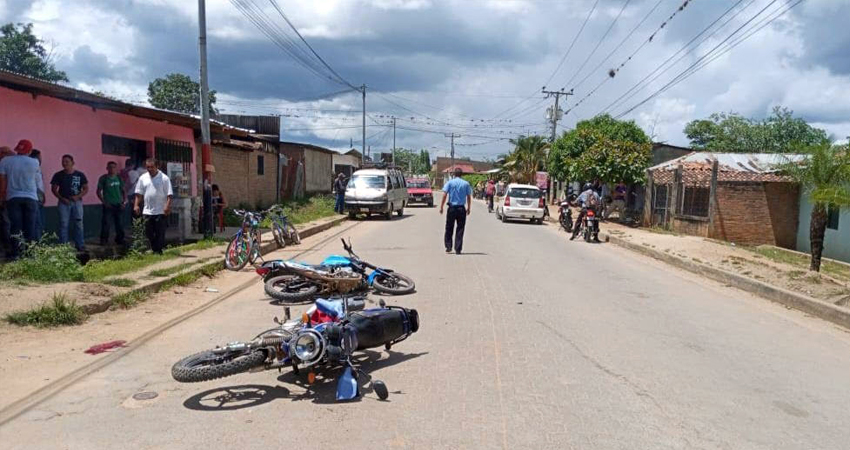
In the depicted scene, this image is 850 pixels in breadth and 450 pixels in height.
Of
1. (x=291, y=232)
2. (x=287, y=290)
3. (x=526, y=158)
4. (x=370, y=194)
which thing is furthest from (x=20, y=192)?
(x=526, y=158)

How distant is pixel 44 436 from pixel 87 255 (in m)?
7.36

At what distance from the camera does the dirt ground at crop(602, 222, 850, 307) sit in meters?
10.8

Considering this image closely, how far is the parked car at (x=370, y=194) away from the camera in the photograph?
25.8 m

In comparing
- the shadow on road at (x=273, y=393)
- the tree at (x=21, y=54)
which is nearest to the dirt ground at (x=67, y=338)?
the shadow on road at (x=273, y=393)

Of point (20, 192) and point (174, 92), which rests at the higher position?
point (174, 92)

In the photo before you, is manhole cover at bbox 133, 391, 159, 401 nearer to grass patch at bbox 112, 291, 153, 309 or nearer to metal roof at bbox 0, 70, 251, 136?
grass patch at bbox 112, 291, 153, 309

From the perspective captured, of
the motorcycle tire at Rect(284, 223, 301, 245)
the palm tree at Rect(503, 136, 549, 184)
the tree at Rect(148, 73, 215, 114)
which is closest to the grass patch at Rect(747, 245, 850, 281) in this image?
the motorcycle tire at Rect(284, 223, 301, 245)

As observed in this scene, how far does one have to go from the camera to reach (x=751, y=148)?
1993 inches

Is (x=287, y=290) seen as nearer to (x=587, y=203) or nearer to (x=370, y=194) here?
(x=587, y=203)

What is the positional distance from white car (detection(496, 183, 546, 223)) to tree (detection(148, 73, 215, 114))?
4026 centimetres

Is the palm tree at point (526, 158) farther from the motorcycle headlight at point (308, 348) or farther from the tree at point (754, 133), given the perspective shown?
the motorcycle headlight at point (308, 348)

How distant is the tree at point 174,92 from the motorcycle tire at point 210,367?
57969mm

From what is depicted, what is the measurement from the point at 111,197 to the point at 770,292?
11.5 meters

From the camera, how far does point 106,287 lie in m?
8.31
